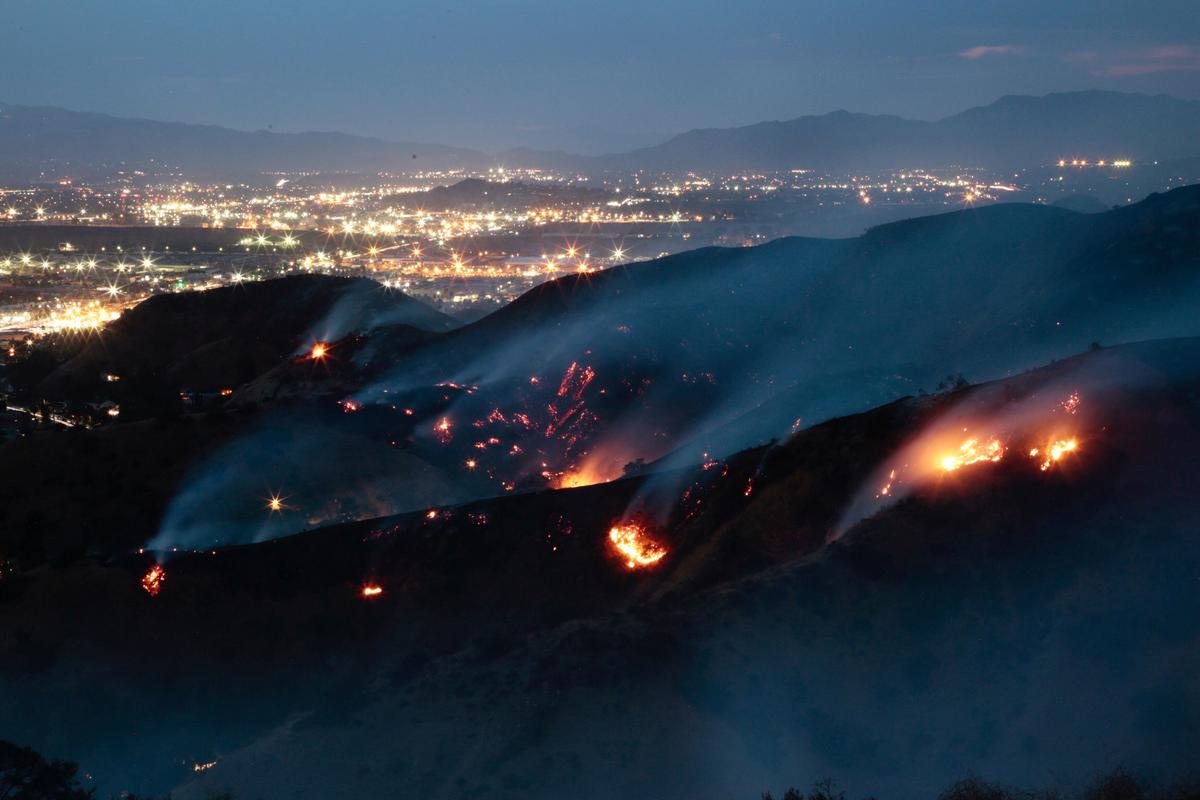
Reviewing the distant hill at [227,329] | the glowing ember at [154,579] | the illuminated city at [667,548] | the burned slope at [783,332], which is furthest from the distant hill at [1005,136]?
the glowing ember at [154,579]

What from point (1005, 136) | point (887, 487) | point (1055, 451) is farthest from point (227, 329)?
point (1005, 136)

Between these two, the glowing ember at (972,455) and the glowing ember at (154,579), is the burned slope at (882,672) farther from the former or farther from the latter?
the glowing ember at (154,579)

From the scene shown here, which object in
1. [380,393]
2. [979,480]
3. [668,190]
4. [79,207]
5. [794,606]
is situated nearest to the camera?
[794,606]

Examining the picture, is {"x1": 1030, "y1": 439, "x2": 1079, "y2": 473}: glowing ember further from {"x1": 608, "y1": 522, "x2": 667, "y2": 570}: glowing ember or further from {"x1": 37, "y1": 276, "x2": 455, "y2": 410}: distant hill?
{"x1": 37, "y1": 276, "x2": 455, "y2": 410}: distant hill

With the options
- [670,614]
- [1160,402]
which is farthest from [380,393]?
[1160,402]

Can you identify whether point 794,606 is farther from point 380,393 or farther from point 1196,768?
point 380,393
